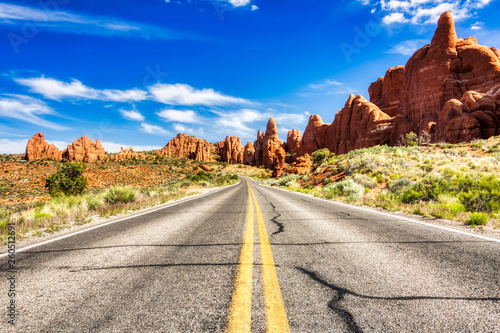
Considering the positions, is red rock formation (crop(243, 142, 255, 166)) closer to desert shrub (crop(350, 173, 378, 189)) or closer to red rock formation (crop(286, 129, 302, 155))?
red rock formation (crop(286, 129, 302, 155))

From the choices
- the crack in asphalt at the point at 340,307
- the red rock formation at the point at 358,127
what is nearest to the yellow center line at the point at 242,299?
the crack in asphalt at the point at 340,307

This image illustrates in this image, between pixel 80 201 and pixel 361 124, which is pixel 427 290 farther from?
pixel 361 124

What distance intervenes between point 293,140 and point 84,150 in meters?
97.1

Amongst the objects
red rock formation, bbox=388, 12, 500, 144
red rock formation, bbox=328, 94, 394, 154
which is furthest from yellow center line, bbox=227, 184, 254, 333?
red rock formation, bbox=328, 94, 394, 154

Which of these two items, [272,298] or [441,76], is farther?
[441,76]

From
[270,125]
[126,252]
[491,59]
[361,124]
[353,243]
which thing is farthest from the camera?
[270,125]

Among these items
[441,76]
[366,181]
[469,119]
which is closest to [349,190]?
[366,181]

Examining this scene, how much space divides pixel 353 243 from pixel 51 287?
177 inches

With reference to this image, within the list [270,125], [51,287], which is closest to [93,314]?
[51,287]

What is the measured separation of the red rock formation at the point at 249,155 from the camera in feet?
446

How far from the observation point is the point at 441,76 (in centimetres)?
4609

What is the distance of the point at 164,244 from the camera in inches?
163

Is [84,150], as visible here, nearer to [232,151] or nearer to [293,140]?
[232,151]

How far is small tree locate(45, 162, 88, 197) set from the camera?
60.4ft
